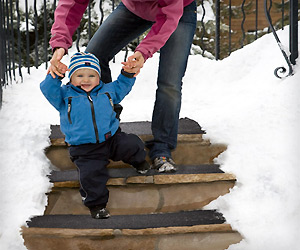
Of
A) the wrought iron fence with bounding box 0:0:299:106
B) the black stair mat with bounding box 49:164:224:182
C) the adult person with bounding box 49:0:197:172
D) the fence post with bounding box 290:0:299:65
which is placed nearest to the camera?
the adult person with bounding box 49:0:197:172

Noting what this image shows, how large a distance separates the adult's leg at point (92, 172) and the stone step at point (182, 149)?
37 cm

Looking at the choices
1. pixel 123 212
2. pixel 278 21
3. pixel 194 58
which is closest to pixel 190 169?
pixel 123 212

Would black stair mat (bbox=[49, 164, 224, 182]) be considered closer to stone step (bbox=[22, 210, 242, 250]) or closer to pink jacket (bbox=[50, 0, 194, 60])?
stone step (bbox=[22, 210, 242, 250])

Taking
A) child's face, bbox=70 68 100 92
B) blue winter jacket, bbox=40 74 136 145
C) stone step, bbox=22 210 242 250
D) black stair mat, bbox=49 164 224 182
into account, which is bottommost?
stone step, bbox=22 210 242 250

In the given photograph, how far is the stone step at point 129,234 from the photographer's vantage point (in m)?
2.07

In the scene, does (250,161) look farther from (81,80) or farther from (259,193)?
(81,80)

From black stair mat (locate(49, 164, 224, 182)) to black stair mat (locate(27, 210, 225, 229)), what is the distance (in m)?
0.27

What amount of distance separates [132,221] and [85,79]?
837 millimetres

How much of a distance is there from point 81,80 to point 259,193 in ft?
4.00

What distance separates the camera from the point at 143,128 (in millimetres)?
2971

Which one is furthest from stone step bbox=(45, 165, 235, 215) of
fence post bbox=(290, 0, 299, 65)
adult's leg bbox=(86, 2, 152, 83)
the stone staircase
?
fence post bbox=(290, 0, 299, 65)

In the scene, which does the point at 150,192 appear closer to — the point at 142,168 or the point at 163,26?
the point at 142,168

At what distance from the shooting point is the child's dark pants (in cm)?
222

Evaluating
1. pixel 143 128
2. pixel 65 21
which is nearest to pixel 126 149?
pixel 143 128
